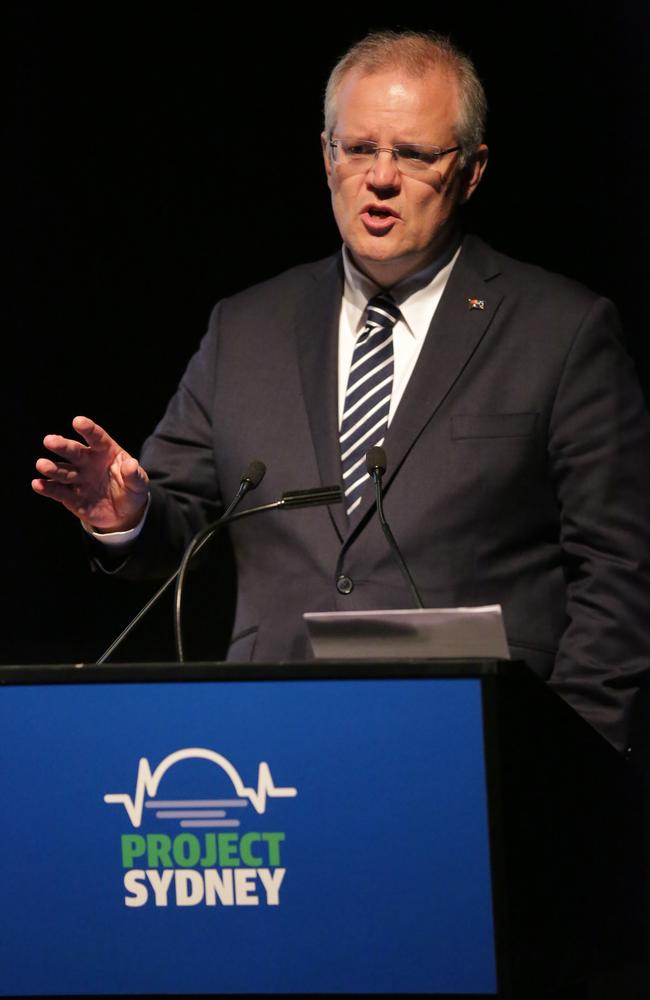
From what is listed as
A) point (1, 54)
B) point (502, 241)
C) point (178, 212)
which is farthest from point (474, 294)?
point (1, 54)

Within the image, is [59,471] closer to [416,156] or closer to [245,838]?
[245,838]

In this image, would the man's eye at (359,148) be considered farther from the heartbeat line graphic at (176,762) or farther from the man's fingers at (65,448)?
the heartbeat line graphic at (176,762)

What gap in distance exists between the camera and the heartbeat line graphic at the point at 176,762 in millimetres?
1484

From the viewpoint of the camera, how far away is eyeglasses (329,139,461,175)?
2324 mm

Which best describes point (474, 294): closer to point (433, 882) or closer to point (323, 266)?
point (323, 266)

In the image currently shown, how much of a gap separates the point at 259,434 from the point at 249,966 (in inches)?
43.4

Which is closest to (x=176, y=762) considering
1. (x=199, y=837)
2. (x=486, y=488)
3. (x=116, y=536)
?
(x=199, y=837)

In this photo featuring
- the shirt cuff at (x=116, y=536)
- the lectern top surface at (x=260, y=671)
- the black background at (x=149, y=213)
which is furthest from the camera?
the black background at (x=149, y=213)

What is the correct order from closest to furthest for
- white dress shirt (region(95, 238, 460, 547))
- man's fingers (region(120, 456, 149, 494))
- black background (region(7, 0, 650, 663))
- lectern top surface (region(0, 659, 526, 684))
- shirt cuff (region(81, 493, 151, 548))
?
lectern top surface (region(0, 659, 526, 684)) → man's fingers (region(120, 456, 149, 494)) → shirt cuff (region(81, 493, 151, 548)) → white dress shirt (region(95, 238, 460, 547)) → black background (region(7, 0, 650, 663))

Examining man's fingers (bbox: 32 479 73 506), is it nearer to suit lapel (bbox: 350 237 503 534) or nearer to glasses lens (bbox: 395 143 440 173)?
suit lapel (bbox: 350 237 503 534)

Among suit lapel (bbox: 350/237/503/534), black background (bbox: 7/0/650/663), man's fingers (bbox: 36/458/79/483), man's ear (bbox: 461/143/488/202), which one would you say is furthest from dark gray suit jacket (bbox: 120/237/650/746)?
black background (bbox: 7/0/650/663)

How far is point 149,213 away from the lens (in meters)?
3.30

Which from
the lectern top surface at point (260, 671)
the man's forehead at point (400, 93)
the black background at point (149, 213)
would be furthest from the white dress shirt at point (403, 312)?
the lectern top surface at point (260, 671)

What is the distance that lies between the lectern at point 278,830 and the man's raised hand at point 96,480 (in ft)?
1.53
